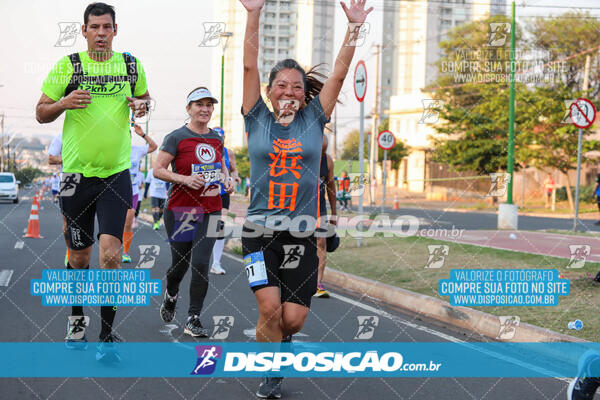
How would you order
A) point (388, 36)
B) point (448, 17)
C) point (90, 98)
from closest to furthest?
point (90, 98) → point (448, 17) → point (388, 36)

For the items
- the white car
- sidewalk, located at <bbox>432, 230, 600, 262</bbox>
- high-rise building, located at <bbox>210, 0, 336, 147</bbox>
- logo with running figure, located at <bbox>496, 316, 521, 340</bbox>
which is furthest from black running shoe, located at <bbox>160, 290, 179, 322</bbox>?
high-rise building, located at <bbox>210, 0, 336, 147</bbox>

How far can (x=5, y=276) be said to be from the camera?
862 cm

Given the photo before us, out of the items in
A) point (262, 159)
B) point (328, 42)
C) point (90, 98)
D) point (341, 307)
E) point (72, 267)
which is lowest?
point (341, 307)

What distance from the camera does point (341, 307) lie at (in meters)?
7.09

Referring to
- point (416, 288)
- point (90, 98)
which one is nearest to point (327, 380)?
point (90, 98)

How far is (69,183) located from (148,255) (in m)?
6.73

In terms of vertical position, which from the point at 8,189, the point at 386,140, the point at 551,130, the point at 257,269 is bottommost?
the point at 8,189

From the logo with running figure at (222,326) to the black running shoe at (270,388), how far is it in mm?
1564

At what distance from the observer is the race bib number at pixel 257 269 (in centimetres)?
386

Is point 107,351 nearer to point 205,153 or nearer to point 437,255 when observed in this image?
point 205,153

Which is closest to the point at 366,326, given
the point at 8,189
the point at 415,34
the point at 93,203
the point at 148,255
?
the point at 93,203

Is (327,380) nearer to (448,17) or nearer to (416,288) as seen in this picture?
(416,288)

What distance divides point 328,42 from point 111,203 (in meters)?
118

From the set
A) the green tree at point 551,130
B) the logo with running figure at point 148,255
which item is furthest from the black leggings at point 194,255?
the green tree at point 551,130
